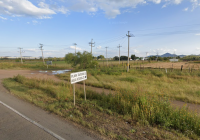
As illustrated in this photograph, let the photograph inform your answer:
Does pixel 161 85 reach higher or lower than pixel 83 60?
lower

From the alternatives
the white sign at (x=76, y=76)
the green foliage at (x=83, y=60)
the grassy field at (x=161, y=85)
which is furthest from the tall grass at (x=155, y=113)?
the green foliage at (x=83, y=60)

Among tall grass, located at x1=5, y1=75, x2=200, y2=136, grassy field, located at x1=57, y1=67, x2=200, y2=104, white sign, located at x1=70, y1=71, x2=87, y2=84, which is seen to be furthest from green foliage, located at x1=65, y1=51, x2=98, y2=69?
tall grass, located at x1=5, y1=75, x2=200, y2=136

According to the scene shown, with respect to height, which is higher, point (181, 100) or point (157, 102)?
point (157, 102)

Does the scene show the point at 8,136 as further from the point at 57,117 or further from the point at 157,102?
the point at 157,102

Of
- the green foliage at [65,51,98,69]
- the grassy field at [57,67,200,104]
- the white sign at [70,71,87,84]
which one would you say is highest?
the green foliage at [65,51,98,69]

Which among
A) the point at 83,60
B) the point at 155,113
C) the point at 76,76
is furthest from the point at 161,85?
the point at 83,60

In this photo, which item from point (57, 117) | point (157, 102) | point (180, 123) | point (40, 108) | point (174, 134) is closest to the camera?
point (174, 134)

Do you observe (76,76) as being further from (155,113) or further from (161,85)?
(161,85)

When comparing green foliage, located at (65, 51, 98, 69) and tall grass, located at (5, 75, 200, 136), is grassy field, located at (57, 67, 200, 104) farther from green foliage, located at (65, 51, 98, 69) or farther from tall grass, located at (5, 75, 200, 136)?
green foliage, located at (65, 51, 98, 69)

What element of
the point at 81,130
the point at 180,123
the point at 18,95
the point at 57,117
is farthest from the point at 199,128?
the point at 18,95

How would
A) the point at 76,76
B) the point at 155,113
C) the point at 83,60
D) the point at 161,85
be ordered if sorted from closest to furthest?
the point at 155,113 < the point at 76,76 < the point at 161,85 < the point at 83,60

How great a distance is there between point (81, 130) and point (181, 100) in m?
6.60

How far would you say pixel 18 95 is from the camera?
7.31 meters

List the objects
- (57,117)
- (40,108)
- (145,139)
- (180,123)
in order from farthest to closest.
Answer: (40,108), (57,117), (180,123), (145,139)
